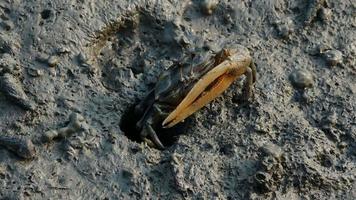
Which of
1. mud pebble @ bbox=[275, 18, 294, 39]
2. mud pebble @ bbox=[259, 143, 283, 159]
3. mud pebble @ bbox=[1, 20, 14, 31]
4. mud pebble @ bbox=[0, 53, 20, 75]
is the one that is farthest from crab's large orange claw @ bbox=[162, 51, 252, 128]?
mud pebble @ bbox=[1, 20, 14, 31]

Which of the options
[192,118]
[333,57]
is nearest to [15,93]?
[192,118]

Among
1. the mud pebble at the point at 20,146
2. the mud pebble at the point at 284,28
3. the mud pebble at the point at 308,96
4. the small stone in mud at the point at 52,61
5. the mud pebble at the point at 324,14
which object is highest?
the small stone in mud at the point at 52,61

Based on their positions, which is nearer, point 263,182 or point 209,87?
point 263,182

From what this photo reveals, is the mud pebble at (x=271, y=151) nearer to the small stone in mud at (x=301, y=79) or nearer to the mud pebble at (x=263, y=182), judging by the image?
the mud pebble at (x=263, y=182)

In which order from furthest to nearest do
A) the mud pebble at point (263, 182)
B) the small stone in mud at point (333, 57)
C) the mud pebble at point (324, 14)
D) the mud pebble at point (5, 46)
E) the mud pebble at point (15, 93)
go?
the mud pebble at point (324, 14) < the small stone in mud at point (333, 57) < the mud pebble at point (5, 46) < the mud pebble at point (15, 93) < the mud pebble at point (263, 182)

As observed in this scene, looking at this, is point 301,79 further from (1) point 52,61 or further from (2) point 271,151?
(1) point 52,61

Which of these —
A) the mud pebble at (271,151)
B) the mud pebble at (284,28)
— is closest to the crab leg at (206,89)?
the mud pebble at (271,151)

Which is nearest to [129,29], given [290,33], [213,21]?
[213,21]
